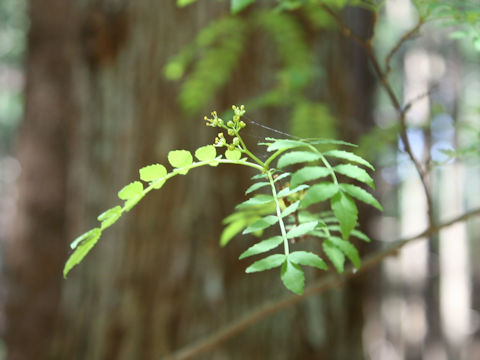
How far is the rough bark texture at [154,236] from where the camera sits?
7.48ft

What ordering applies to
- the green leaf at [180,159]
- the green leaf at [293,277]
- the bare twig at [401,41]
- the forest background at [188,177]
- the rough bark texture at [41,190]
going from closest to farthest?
the green leaf at [293,277]
the green leaf at [180,159]
the bare twig at [401,41]
the forest background at [188,177]
the rough bark texture at [41,190]

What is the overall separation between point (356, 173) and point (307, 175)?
0.21 ft

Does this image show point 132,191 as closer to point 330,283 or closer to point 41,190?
point 330,283

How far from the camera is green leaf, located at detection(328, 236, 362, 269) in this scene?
2.24 feet

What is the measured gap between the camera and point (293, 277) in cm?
55

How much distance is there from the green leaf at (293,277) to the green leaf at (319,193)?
0.28 feet

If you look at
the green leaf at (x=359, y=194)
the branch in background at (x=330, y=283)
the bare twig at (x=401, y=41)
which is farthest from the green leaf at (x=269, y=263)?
the bare twig at (x=401, y=41)

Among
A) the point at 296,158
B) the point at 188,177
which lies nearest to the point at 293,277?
the point at 296,158

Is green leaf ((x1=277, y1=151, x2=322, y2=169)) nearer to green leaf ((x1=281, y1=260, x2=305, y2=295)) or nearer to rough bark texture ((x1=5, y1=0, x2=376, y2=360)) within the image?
green leaf ((x1=281, y1=260, x2=305, y2=295))

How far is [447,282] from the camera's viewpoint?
1123 cm

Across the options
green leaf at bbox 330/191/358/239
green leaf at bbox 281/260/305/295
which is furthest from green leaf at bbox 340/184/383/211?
green leaf at bbox 281/260/305/295

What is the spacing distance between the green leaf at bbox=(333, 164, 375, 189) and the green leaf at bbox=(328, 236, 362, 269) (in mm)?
155

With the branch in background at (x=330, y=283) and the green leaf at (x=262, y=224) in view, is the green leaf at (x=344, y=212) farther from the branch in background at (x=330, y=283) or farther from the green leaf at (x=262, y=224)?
the branch in background at (x=330, y=283)

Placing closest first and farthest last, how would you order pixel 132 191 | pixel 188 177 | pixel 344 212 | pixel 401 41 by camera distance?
pixel 344 212, pixel 132 191, pixel 401 41, pixel 188 177
